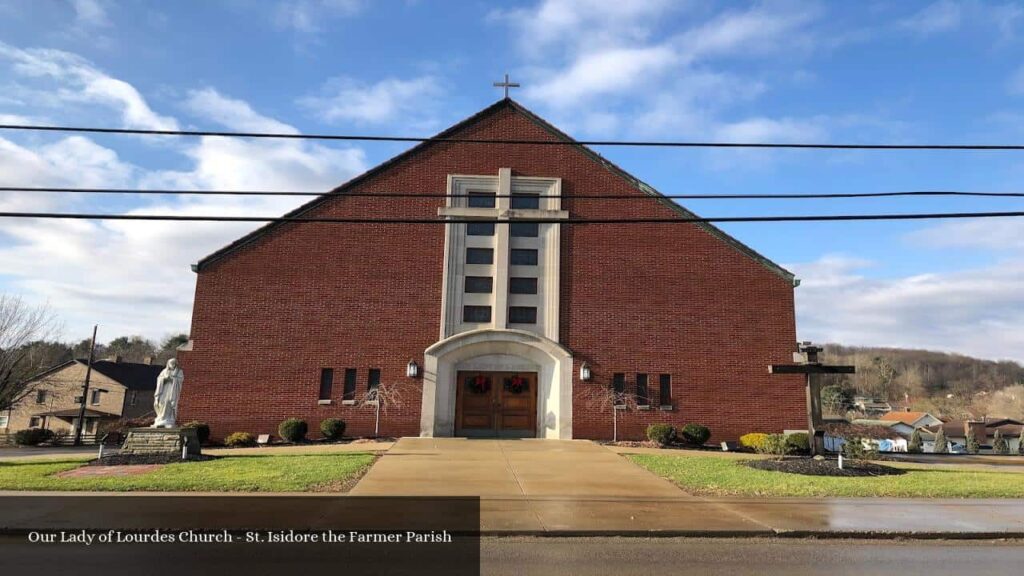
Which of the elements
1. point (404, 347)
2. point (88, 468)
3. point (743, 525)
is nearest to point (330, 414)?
point (404, 347)

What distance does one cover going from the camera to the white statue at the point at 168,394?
1605 centimetres

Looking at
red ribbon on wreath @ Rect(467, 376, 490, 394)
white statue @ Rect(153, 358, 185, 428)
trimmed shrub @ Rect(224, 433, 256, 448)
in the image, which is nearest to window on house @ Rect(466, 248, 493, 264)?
red ribbon on wreath @ Rect(467, 376, 490, 394)

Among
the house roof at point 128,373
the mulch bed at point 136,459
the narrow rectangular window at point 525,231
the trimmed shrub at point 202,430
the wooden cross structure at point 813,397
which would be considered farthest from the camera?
the house roof at point 128,373

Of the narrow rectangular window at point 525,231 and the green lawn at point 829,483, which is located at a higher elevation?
the narrow rectangular window at point 525,231

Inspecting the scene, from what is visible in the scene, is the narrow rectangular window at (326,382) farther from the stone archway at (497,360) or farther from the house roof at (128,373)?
the house roof at (128,373)

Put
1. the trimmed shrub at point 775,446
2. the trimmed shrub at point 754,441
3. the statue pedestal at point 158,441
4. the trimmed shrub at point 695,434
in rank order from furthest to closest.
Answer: the trimmed shrub at point 695,434
the trimmed shrub at point 754,441
the trimmed shrub at point 775,446
the statue pedestal at point 158,441

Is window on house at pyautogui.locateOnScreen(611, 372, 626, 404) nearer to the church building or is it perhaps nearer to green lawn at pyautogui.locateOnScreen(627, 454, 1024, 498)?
the church building

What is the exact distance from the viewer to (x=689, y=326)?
23.0 metres

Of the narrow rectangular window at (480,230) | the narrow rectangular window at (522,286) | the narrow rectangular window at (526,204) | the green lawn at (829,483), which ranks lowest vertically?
the green lawn at (829,483)

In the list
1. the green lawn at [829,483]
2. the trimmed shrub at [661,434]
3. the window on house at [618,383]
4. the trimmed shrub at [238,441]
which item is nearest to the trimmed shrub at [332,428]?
the trimmed shrub at [238,441]

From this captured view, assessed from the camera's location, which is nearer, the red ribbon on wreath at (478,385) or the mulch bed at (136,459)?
the mulch bed at (136,459)

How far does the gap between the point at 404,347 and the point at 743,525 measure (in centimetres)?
1526

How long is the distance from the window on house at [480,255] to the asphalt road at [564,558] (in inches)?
625

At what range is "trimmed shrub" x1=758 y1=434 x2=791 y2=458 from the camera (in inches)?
719
